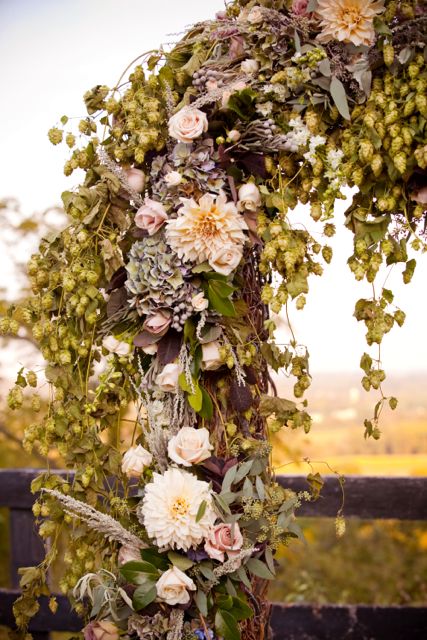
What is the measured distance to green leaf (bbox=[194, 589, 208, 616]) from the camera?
1.34 meters

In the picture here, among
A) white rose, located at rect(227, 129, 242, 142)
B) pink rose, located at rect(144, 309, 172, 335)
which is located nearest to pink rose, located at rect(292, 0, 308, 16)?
white rose, located at rect(227, 129, 242, 142)

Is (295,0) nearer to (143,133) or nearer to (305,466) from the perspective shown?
(143,133)

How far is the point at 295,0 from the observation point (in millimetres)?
1350

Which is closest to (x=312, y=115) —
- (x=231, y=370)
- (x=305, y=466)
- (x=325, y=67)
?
(x=325, y=67)

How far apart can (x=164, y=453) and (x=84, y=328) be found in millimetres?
318

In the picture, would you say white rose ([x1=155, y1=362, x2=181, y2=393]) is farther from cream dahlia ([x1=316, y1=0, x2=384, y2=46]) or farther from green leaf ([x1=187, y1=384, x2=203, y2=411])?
cream dahlia ([x1=316, y1=0, x2=384, y2=46])

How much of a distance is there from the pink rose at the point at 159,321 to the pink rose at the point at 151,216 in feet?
0.55

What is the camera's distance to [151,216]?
4.62 feet

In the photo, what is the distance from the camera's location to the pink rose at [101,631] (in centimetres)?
135

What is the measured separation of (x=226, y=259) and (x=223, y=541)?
1.82 ft

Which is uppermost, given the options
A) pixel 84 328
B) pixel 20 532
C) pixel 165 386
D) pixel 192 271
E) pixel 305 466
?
pixel 192 271

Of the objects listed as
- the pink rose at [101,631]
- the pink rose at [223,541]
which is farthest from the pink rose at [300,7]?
the pink rose at [101,631]

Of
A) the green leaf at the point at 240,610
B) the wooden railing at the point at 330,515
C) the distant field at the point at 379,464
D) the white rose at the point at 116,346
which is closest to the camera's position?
the green leaf at the point at 240,610

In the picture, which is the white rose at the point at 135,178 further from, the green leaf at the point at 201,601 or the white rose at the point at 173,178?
the green leaf at the point at 201,601
